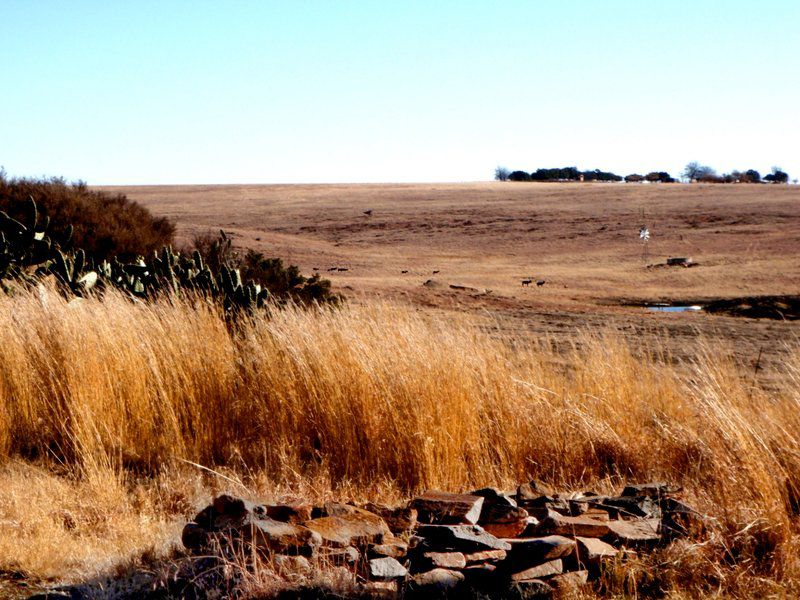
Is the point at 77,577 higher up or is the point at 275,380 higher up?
the point at 275,380

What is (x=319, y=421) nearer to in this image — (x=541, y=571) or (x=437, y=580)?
(x=437, y=580)

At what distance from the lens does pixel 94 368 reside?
25.6ft

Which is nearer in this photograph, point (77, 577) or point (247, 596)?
point (247, 596)

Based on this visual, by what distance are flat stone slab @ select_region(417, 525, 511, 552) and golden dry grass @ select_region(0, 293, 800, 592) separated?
1362 millimetres

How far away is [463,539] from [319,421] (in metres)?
2.58

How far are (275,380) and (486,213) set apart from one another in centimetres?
4884

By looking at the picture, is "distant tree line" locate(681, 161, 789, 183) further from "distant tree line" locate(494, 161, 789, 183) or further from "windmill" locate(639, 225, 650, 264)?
"windmill" locate(639, 225, 650, 264)

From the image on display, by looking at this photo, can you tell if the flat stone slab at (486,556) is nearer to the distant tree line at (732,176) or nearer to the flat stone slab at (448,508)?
the flat stone slab at (448,508)

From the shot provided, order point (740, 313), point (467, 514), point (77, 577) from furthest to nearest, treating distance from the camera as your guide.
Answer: point (740, 313)
point (467, 514)
point (77, 577)

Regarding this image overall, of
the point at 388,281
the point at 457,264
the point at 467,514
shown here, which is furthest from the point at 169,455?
the point at 457,264

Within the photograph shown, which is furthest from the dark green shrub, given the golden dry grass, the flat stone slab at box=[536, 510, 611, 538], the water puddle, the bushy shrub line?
the water puddle

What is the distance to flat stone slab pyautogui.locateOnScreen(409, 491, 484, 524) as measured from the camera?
5.39 metres

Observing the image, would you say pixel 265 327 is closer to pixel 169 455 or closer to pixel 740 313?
pixel 169 455

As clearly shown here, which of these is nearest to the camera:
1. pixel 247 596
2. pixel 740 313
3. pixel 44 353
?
pixel 247 596
